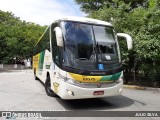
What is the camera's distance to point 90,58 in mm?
8398

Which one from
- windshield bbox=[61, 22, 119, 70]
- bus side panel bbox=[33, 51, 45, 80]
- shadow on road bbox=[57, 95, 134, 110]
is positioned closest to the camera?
windshield bbox=[61, 22, 119, 70]

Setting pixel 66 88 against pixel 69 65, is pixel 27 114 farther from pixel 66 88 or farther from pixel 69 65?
pixel 69 65

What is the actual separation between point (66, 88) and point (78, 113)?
2.96ft

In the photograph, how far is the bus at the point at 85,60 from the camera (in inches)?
316

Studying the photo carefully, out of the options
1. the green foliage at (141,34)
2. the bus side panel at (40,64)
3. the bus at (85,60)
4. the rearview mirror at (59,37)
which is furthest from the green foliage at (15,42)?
the rearview mirror at (59,37)

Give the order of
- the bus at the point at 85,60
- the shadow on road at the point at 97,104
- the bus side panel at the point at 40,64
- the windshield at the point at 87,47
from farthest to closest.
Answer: the bus side panel at the point at 40,64, the shadow on road at the point at 97,104, the windshield at the point at 87,47, the bus at the point at 85,60

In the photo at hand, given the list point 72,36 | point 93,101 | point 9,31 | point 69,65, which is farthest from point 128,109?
point 9,31

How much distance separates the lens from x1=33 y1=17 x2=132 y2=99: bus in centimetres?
803

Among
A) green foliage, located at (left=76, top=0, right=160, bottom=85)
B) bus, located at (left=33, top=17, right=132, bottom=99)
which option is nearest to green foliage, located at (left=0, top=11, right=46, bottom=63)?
green foliage, located at (left=76, top=0, right=160, bottom=85)

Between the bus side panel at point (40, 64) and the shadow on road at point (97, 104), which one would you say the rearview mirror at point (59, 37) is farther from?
the bus side panel at point (40, 64)

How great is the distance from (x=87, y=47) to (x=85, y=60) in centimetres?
52

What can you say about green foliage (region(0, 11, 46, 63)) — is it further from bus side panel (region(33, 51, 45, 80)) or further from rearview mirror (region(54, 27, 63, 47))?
rearview mirror (region(54, 27, 63, 47))

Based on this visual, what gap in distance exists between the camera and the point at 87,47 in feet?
28.0

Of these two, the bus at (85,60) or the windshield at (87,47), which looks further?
the windshield at (87,47)
